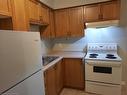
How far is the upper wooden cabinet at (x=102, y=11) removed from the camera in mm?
2463

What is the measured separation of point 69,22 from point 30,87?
206 centimetres

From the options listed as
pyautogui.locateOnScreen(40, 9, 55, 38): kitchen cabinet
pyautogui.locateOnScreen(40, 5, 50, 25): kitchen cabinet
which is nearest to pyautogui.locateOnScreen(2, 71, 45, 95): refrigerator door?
pyautogui.locateOnScreen(40, 5, 50, 25): kitchen cabinet

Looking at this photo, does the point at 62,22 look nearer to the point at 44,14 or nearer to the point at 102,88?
the point at 44,14

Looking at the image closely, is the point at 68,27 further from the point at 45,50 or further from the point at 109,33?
the point at 109,33

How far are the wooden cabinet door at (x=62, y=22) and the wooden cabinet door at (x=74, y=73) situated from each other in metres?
0.79

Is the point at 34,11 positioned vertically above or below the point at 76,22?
above

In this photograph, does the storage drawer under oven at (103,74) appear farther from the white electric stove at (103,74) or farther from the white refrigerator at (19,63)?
the white refrigerator at (19,63)

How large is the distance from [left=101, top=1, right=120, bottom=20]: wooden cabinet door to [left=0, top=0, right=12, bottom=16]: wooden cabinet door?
79.3 inches

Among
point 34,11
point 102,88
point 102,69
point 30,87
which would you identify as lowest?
point 102,88

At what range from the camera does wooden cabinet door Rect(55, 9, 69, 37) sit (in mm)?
2863

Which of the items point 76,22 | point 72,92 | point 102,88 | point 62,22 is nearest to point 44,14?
point 62,22

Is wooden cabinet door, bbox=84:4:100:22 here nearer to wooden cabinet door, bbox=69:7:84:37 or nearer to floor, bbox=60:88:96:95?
wooden cabinet door, bbox=69:7:84:37

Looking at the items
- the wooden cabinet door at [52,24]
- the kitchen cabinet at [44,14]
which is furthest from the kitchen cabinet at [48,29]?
the kitchen cabinet at [44,14]

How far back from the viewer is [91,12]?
263 cm
